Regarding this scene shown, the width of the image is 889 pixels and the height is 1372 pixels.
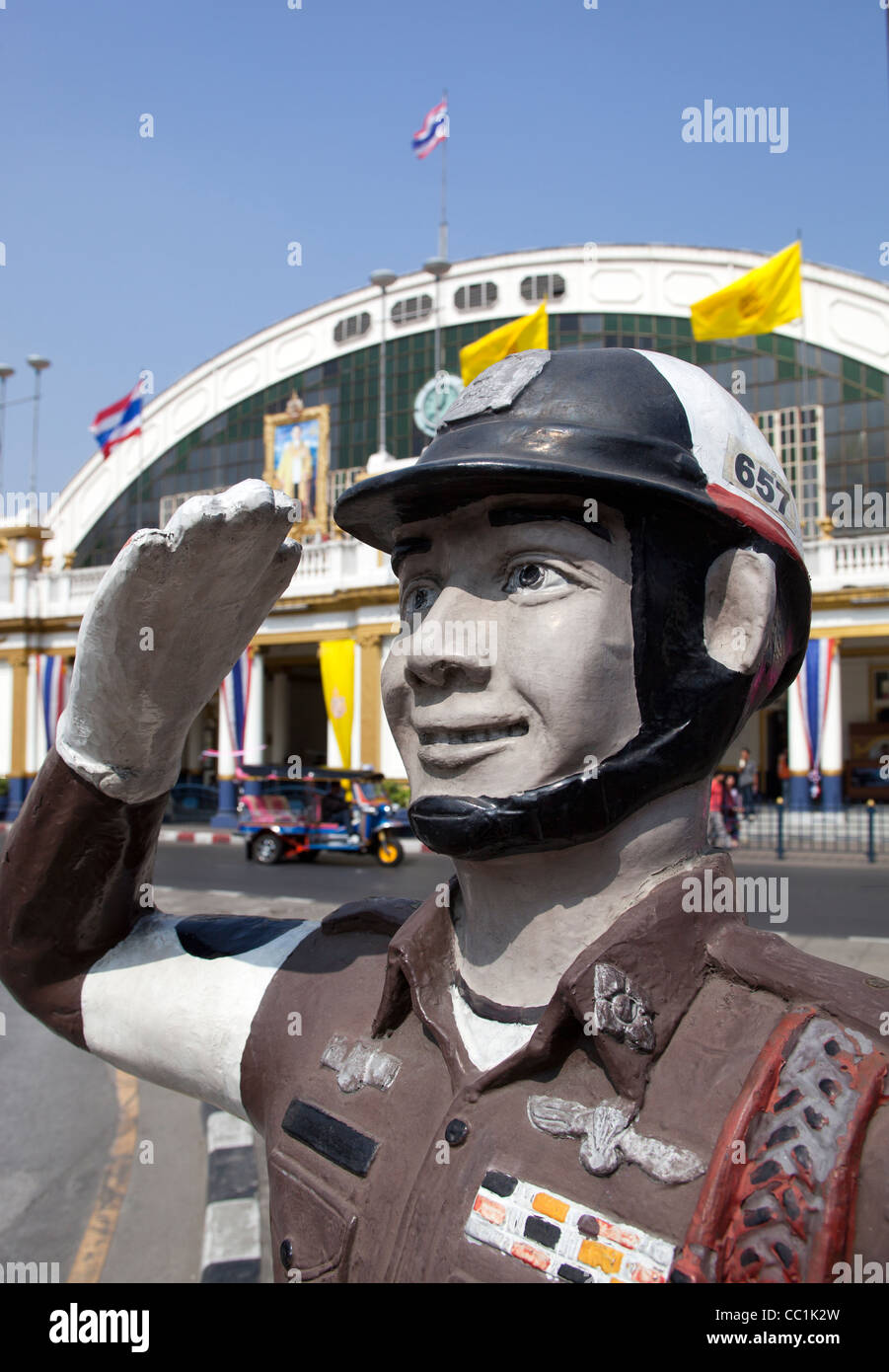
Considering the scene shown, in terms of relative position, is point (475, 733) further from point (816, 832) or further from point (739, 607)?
point (816, 832)

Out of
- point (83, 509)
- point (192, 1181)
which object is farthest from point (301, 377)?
point (192, 1181)

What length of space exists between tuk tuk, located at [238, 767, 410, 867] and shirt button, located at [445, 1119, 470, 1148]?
41.9 ft

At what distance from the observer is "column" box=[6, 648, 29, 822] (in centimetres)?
2331

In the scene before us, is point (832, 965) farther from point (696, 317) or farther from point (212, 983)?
point (696, 317)

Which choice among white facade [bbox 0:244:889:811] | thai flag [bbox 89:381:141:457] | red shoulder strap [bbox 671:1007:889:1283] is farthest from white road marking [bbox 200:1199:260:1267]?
thai flag [bbox 89:381:141:457]

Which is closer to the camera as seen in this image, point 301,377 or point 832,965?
point 832,965

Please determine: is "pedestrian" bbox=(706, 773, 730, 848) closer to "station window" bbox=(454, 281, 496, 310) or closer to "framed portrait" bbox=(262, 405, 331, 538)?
"framed portrait" bbox=(262, 405, 331, 538)

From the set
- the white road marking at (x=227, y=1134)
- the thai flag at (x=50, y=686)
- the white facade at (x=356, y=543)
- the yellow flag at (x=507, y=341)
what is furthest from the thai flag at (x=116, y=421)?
the white road marking at (x=227, y=1134)

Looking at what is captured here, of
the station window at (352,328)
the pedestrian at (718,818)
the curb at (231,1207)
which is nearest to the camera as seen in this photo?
the curb at (231,1207)

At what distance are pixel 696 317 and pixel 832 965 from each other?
1578 cm

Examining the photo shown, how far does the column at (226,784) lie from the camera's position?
20562 mm

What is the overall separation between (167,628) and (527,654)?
0.57m

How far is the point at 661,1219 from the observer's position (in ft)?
3.73

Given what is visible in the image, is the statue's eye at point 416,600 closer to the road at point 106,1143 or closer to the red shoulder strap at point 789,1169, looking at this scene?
the red shoulder strap at point 789,1169
